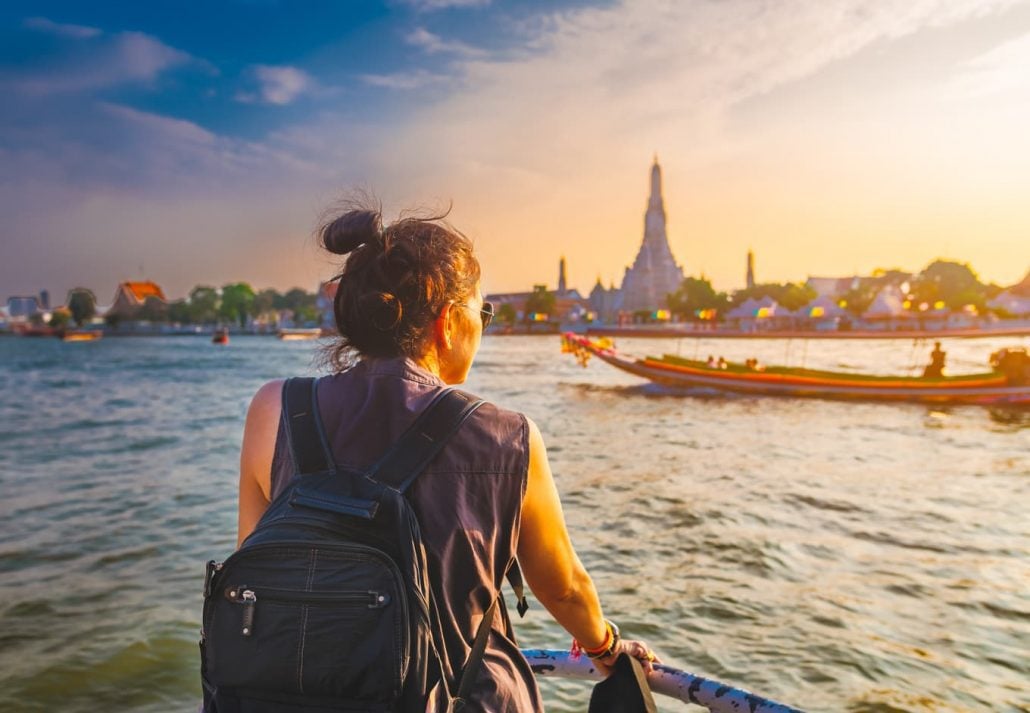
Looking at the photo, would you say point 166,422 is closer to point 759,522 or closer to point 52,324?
point 759,522

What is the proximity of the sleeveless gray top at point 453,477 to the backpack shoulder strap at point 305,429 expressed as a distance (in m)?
0.01

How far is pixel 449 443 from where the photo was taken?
1292 mm

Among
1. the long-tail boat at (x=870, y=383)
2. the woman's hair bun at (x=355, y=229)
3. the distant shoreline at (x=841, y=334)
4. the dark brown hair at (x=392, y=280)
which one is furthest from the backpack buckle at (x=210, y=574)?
A: the distant shoreline at (x=841, y=334)

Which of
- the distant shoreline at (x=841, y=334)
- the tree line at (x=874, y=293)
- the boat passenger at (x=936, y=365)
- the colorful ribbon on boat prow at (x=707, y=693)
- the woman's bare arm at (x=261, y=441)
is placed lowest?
the distant shoreline at (x=841, y=334)

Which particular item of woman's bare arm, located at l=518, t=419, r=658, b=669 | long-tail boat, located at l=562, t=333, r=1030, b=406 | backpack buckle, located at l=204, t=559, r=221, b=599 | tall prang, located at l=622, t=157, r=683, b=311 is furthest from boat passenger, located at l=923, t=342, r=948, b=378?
tall prang, located at l=622, t=157, r=683, b=311

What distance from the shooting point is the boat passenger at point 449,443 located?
4.28ft

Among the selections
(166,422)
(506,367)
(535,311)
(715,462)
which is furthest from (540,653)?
(535,311)

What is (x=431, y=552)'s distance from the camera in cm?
130

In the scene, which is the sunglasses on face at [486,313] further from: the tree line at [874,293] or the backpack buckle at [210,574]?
the tree line at [874,293]

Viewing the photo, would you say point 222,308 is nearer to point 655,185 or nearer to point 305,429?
point 655,185

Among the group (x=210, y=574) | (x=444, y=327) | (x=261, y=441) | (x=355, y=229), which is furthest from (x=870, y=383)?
(x=210, y=574)

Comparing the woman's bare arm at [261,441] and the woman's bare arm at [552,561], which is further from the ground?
the woman's bare arm at [261,441]

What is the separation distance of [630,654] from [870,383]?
22.3 metres

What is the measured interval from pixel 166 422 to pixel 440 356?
21.2m
